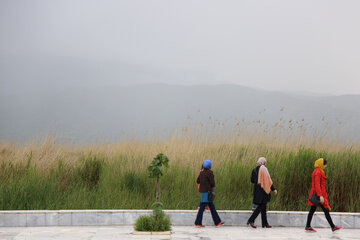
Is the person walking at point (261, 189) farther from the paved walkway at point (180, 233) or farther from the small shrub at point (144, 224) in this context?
the small shrub at point (144, 224)

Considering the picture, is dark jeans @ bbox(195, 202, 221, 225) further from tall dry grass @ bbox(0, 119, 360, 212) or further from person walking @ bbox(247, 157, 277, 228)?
tall dry grass @ bbox(0, 119, 360, 212)

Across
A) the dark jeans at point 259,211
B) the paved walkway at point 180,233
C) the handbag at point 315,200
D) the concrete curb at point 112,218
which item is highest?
the handbag at point 315,200

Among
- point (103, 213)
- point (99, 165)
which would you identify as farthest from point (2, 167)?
point (103, 213)

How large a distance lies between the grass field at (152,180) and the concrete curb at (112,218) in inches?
44.3

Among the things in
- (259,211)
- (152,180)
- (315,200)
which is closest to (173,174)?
(152,180)

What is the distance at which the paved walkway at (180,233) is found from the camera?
9391 millimetres

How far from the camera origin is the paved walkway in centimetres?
939

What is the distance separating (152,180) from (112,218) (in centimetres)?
264

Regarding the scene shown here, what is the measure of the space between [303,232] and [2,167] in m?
8.13

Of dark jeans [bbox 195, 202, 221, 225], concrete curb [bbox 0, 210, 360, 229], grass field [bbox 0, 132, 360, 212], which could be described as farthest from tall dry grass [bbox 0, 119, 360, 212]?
dark jeans [bbox 195, 202, 221, 225]

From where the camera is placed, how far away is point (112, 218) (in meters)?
10.9

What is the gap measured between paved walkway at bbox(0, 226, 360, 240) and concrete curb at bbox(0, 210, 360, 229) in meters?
0.27

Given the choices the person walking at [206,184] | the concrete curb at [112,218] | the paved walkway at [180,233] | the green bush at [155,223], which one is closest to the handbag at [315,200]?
the paved walkway at [180,233]

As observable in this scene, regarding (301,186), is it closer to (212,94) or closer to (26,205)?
(26,205)
